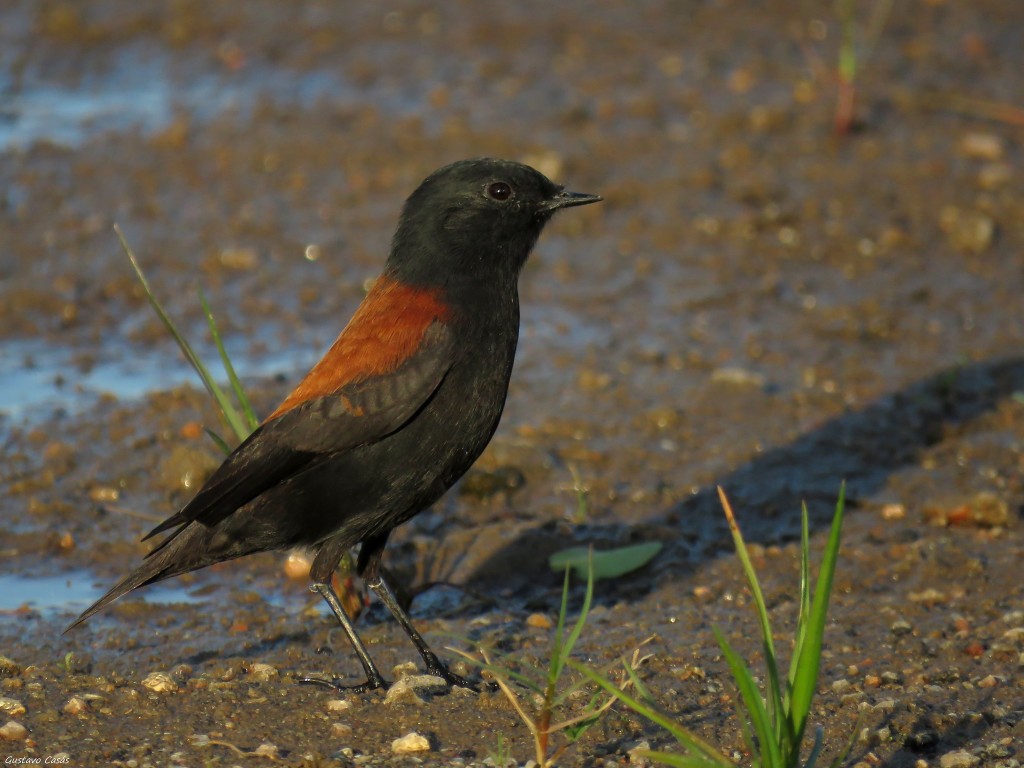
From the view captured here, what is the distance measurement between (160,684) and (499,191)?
2.24 meters

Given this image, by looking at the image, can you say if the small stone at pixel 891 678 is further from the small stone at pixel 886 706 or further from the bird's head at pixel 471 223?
the bird's head at pixel 471 223

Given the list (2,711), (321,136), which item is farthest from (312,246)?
(2,711)

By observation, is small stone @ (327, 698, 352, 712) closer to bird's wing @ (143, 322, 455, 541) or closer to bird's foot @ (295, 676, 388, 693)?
bird's foot @ (295, 676, 388, 693)

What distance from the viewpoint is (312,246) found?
938 centimetres

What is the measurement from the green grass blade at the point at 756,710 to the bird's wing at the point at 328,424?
1735 mm

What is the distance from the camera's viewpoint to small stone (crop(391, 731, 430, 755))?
15.2ft

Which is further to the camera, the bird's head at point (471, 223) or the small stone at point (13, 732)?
the bird's head at point (471, 223)

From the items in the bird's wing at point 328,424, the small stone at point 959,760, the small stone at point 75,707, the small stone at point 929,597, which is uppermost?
the bird's wing at point 328,424

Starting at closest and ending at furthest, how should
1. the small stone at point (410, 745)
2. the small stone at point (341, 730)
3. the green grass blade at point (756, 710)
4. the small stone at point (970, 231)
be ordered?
the green grass blade at point (756, 710), the small stone at point (410, 745), the small stone at point (341, 730), the small stone at point (970, 231)

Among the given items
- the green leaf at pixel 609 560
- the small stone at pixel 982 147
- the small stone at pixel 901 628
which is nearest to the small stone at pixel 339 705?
the green leaf at pixel 609 560

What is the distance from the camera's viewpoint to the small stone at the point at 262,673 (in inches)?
209

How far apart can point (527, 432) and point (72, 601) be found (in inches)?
95.6

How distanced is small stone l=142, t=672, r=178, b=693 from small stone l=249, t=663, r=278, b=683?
305 mm

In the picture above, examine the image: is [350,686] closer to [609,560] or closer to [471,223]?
[609,560]
